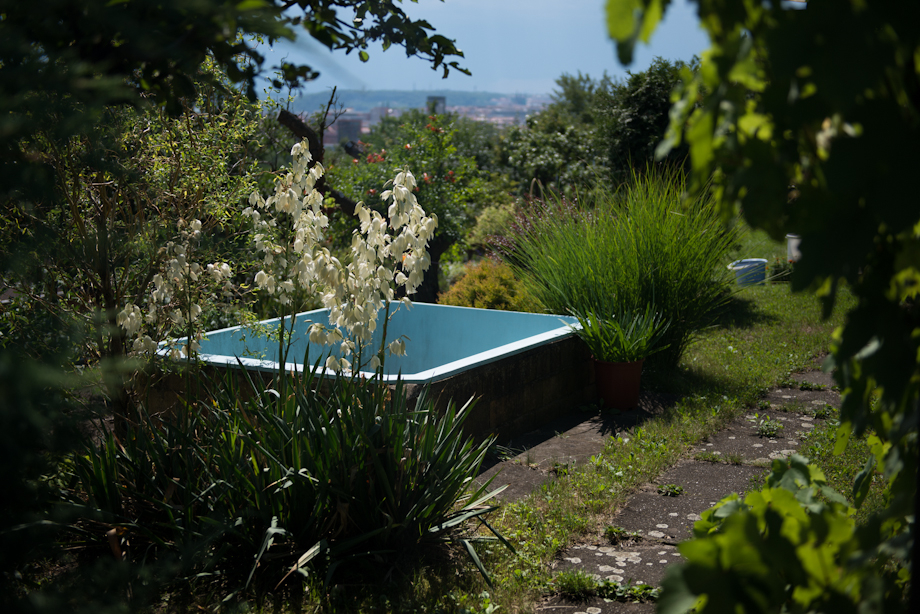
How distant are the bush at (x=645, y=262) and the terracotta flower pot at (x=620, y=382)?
44 centimetres

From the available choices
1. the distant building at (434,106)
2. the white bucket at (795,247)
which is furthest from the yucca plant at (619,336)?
the distant building at (434,106)

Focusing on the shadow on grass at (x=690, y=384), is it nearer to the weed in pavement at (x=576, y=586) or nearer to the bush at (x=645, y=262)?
the bush at (x=645, y=262)

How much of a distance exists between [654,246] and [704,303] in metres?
0.72

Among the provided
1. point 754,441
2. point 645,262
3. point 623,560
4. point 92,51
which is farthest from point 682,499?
point 92,51

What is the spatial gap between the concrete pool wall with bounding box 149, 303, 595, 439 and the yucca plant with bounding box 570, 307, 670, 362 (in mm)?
136

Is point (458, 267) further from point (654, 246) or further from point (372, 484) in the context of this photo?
point (372, 484)

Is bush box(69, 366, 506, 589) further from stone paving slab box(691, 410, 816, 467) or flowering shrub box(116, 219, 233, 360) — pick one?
stone paving slab box(691, 410, 816, 467)

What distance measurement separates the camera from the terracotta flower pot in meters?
5.29

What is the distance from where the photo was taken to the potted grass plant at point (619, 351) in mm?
Result: 5270

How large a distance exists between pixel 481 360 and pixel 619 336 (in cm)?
134

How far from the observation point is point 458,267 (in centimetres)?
1118

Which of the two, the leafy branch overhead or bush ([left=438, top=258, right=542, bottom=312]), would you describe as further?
bush ([left=438, top=258, right=542, bottom=312])

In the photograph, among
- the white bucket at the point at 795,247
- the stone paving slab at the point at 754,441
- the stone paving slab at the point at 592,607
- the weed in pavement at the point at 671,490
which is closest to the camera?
the white bucket at the point at 795,247

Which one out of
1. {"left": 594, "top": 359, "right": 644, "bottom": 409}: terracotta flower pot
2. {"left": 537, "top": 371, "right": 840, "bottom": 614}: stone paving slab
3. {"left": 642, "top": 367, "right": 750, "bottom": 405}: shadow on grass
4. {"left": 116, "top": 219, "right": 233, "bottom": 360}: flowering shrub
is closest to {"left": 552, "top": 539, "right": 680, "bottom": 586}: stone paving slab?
{"left": 537, "top": 371, "right": 840, "bottom": 614}: stone paving slab
